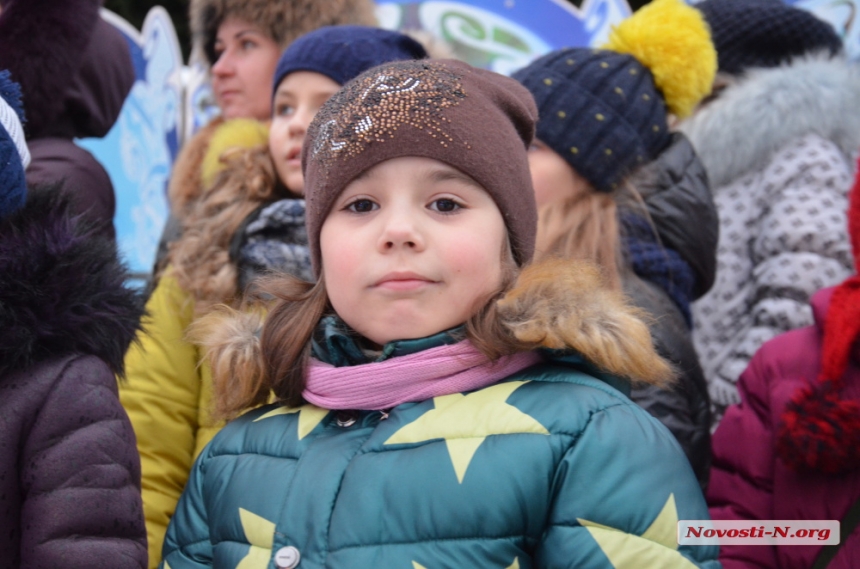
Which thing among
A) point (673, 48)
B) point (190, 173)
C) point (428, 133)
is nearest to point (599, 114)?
point (673, 48)

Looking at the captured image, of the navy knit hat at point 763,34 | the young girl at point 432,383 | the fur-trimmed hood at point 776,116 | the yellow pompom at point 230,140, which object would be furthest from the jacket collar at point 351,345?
the navy knit hat at point 763,34

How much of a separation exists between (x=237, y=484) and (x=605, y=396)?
0.68m

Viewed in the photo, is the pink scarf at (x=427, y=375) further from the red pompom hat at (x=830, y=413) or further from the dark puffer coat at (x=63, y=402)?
the red pompom hat at (x=830, y=413)

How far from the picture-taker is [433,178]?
5.38 feet

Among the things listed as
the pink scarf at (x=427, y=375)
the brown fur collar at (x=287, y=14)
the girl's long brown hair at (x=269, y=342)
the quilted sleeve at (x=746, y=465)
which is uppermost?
the brown fur collar at (x=287, y=14)

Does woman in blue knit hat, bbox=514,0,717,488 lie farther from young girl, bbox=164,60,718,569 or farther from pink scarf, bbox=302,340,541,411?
pink scarf, bbox=302,340,541,411

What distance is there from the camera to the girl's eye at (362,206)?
1688mm

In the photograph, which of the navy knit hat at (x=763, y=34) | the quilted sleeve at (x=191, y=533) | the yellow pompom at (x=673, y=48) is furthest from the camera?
the navy knit hat at (x=763, y=34)

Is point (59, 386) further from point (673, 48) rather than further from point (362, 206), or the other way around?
point (673, 48)

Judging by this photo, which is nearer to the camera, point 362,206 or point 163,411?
point 362,206

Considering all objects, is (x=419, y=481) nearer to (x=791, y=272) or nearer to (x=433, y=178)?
(x=433, y=178)

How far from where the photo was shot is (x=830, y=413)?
1.81m

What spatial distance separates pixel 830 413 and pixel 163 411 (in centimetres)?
159

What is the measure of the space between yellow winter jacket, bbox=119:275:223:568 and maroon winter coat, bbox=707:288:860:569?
4.15ft
